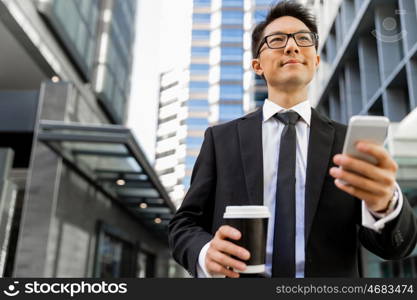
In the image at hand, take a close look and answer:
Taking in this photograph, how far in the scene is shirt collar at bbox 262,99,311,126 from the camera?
65.0 inches

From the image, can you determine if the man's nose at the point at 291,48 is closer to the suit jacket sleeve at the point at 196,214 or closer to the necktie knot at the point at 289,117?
the necktie knot at the point at 289,117

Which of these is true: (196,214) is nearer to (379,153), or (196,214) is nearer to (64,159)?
(379,153)

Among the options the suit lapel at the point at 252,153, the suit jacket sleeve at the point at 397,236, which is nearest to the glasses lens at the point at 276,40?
the suit lapel at the point at 252,153

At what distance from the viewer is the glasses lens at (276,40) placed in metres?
1.67

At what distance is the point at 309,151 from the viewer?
154cm

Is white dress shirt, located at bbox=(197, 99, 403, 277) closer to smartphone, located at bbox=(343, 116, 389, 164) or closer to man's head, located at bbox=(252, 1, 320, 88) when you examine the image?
man's head, located at bbox=(252, 1, 320, 88)

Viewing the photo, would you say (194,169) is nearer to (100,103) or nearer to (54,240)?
(54,240)

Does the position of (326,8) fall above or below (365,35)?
above

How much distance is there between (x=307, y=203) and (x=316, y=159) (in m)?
0.18

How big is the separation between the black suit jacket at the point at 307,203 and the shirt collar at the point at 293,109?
3 cm

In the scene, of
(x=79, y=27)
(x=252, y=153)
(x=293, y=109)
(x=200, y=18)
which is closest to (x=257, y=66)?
(x=293, y=109)

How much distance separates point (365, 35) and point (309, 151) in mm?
14147

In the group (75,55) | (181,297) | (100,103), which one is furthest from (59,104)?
(181,297)

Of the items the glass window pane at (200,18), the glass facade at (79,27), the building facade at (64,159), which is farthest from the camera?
the glass facade at (79,27)
